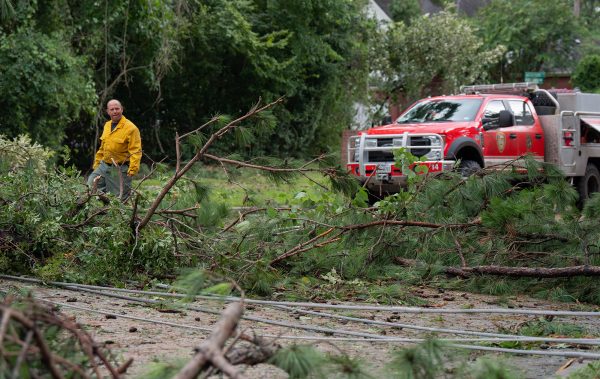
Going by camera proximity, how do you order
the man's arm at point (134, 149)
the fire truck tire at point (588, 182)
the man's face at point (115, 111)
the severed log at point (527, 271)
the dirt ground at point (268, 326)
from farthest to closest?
1. the fire truck tire at point (588, 182)
2. the man's face at point (115, 111)
3. the man's arm at point (134, 149)
4. the severed log at point (527, 271)
5. the dirt ground at point (268, 326)

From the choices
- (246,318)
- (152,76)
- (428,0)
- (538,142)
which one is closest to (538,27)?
(428,0)

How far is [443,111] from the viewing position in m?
16.5

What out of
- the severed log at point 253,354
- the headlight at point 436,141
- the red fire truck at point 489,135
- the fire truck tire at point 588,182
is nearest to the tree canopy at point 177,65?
the red fire truck at point 489,135

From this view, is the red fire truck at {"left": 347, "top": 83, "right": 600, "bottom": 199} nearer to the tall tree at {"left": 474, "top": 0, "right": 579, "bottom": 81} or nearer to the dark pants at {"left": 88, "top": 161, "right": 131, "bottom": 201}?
the dark pants at {"left": 88, "top": 161, "right": 131, "bottom": 201}

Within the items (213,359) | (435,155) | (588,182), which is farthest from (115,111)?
(588,182)

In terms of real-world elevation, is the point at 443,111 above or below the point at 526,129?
above

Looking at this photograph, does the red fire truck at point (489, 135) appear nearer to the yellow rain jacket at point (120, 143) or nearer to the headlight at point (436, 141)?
the headlight at point (436, 141)

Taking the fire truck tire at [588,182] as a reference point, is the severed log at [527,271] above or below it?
above

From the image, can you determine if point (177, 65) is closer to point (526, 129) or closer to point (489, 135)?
point (526, 129)

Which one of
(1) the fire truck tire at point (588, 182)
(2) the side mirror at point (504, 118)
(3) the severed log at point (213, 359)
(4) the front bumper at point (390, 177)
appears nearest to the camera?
(3) the severed log at point (213, 359)

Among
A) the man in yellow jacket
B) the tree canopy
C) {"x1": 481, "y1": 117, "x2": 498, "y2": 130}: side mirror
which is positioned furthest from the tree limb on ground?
{"x1": 481, "y1": 117, "x2": 498, "y2": 130}: side mirror

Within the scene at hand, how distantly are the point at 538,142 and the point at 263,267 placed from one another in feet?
33.1

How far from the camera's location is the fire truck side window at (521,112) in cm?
1683

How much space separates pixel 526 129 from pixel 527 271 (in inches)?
348
